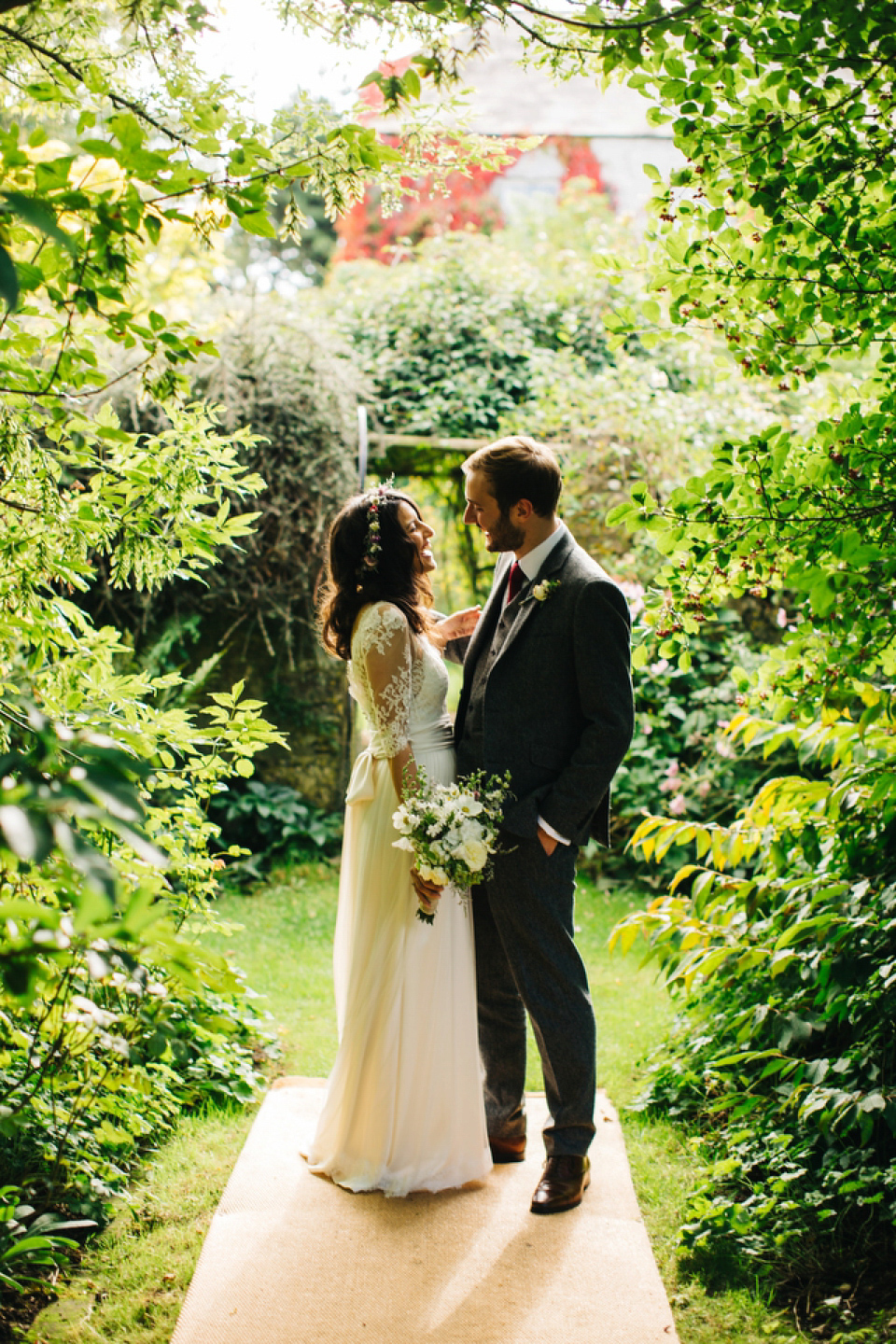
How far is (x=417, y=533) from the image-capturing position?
298cm

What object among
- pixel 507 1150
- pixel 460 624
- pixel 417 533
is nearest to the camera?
pixel 417 533

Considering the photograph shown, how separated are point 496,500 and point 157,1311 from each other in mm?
2274

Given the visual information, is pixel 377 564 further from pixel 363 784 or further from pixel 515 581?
pixel 363 784

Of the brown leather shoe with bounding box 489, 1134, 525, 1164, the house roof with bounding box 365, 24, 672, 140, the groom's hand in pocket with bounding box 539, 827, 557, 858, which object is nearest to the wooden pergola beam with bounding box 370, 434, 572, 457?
the groom's hand in pocket with bounding box 539, 827, 557, 858

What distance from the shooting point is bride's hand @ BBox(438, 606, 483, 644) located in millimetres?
3424

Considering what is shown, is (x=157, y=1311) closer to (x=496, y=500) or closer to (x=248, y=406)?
(x=496, y=500)

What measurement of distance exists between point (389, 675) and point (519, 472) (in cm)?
70

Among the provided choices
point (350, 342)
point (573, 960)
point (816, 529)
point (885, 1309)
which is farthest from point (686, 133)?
point (350, 342)

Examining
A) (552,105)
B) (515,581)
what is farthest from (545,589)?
(552,105)

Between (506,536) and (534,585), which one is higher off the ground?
(506,536)

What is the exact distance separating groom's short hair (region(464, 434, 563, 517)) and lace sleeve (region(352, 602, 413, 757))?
0.47 meters

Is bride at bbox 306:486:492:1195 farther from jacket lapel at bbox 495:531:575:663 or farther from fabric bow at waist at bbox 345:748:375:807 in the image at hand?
jacket lapel at bbox 495:531:575:663

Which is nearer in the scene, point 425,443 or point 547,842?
point 547,842

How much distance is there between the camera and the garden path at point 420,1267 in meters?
2.28
